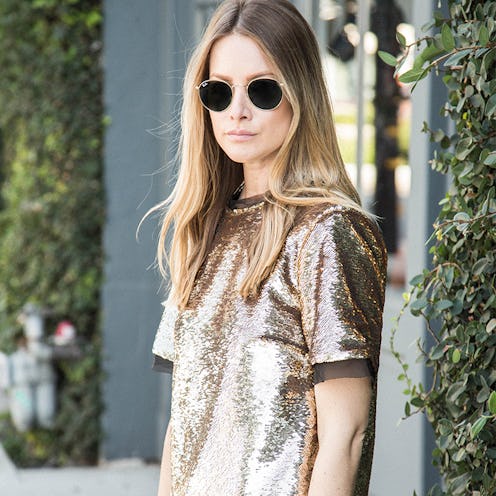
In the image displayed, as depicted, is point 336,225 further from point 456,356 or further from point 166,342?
point 166,342

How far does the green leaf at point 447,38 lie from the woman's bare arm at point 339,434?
628mm

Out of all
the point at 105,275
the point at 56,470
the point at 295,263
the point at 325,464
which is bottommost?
the point at 56,470

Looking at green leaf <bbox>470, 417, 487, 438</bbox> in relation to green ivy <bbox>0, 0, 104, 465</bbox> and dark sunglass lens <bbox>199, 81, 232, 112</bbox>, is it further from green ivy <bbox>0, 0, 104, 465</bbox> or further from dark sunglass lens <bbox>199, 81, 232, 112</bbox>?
green ivy <bbox>0, 0, 104, 465</bbox>

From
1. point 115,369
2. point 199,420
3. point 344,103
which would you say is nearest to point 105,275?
point 115,369

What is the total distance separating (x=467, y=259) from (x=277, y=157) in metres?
0.43

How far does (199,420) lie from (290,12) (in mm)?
769

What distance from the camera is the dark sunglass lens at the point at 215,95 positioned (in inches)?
74.5

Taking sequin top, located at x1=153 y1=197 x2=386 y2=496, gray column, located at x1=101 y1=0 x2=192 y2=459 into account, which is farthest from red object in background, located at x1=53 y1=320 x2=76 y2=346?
sequin top, located at x1=153 y1=197 x2=386 y2=496

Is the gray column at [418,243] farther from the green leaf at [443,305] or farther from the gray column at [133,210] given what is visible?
the gray column at [133,210]

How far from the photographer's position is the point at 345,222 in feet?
5.56

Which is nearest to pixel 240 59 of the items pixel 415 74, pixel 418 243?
pixel 415 74

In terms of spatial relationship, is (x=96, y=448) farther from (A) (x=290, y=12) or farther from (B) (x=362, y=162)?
(A) (x=290, y=12)

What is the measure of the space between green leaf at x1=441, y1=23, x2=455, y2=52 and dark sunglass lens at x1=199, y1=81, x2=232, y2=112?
0.40 m

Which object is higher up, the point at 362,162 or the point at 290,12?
the point at 290,12
